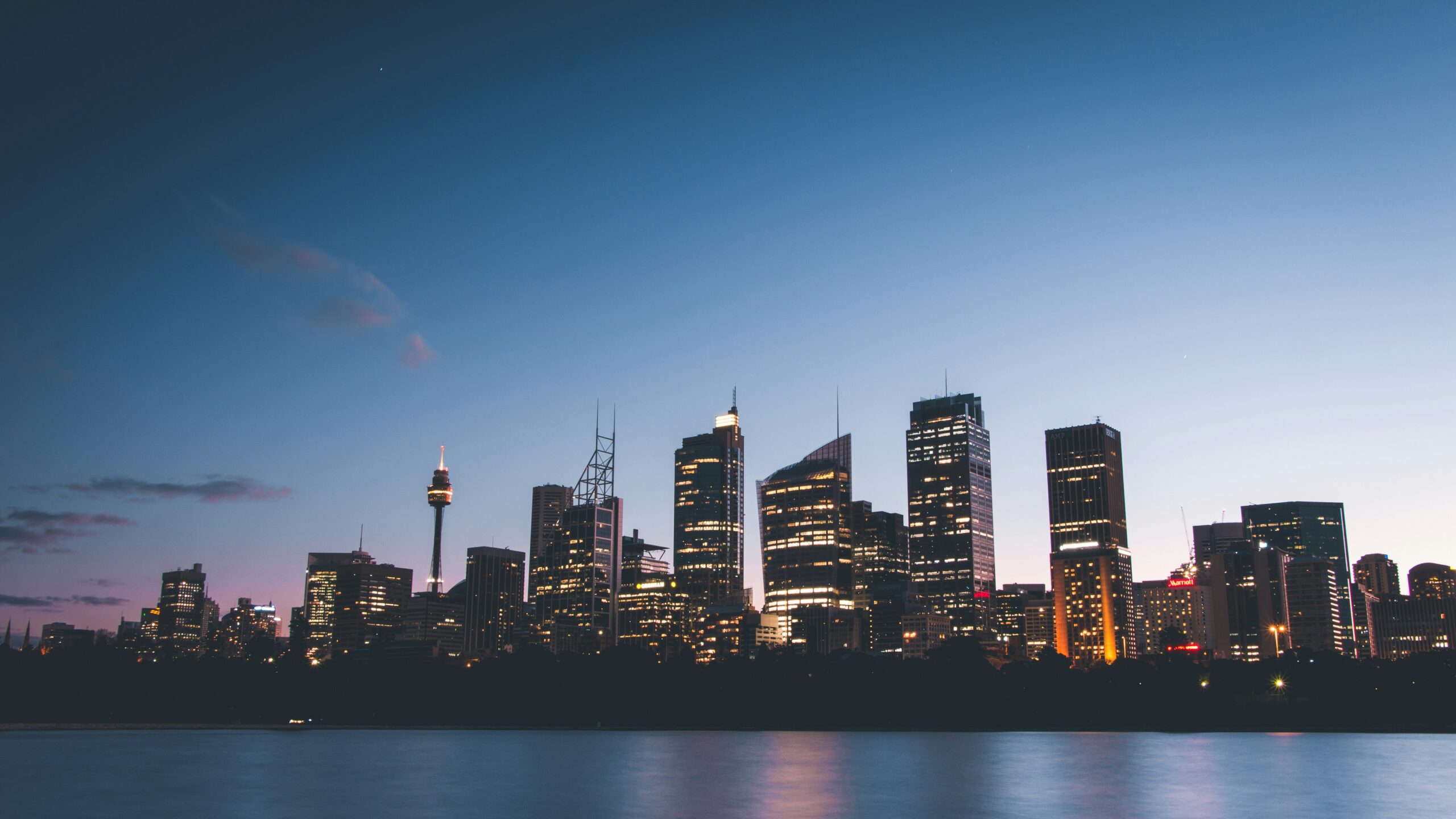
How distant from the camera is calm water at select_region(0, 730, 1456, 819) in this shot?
69.9 meters

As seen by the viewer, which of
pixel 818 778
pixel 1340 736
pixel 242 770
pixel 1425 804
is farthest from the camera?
pixel 1340 736

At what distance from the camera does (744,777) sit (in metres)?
88.5

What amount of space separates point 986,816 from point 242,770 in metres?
66.7

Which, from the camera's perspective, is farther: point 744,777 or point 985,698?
point 985,698

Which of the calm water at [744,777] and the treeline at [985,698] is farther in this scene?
the treeline at [985,698]

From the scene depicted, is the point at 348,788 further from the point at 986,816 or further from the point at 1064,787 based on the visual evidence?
the point at 1064,787

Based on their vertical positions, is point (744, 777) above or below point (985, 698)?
below

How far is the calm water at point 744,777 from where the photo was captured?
229 feet

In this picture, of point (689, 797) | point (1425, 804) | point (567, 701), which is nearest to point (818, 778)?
point (689, 797)

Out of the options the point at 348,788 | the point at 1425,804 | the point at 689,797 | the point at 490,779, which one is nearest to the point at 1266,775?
the point at 1425,804

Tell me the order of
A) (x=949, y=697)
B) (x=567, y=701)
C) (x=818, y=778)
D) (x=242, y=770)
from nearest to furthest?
(x=818, y=778) → (x=242, y=770) → (x=949, y=697) → (x=567, y=701)

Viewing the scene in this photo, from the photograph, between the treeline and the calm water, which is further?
the treeline

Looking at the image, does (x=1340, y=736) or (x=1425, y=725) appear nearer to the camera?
(x=1340, y=736)

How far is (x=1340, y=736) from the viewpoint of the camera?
15138 centimetres
